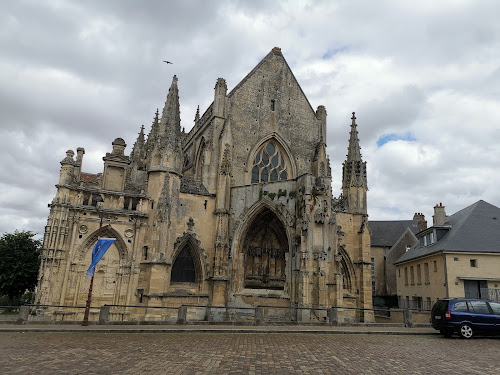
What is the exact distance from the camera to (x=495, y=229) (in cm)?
2397

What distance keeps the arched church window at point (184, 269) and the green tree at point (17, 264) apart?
12.8 meters

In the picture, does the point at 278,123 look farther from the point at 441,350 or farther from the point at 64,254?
the point at 441,350

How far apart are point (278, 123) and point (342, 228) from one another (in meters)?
7.62

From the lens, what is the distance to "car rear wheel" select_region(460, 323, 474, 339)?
12055 millimetres

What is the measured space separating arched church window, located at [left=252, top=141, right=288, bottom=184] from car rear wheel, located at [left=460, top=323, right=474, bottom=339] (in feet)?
44.6

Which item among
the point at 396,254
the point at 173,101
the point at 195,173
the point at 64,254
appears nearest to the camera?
the point at 64,254

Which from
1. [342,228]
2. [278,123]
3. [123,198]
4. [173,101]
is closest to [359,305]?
[342,228]

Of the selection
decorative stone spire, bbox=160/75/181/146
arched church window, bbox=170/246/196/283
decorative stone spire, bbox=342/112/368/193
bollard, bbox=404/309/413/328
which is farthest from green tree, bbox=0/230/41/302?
bollard, bbox=404/309/413/328

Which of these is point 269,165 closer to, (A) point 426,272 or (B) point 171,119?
(B) point 171,119

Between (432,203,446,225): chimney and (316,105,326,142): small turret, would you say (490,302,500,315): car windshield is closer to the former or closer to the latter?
(316,105,326,142): small turret

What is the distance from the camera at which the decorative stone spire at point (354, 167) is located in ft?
78.3

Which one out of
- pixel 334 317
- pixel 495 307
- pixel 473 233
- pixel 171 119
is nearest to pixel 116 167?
pixel 171 119

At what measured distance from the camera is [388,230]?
39812 mm

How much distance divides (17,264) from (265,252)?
17.6 m
